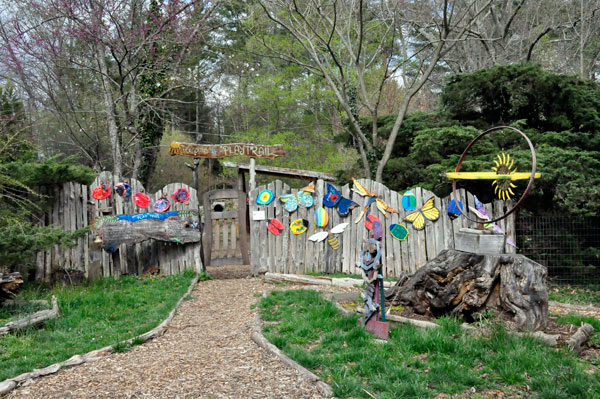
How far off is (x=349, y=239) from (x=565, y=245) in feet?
13.1

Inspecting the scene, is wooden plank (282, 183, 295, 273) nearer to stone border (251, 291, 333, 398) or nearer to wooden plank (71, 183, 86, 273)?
stone border (251, 291, 333, 398)

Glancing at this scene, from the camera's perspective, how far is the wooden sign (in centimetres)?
995

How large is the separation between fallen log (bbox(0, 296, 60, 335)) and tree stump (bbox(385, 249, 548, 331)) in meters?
4.47

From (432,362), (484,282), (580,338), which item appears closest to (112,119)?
(484,282)

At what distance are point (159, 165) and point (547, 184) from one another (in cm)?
1693

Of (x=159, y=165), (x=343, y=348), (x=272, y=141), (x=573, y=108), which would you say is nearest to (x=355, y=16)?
(x=272, y=141)

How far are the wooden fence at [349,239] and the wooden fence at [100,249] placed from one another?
4.66 feet

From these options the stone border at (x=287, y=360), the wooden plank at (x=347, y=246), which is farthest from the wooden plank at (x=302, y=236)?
the stone border at (x=287, y=360)

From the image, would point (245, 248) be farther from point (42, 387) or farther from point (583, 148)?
point (583, 148)

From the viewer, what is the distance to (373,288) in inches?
200

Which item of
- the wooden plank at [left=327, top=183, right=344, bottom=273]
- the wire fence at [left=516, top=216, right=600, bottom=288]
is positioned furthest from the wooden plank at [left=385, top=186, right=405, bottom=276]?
the wire fence at [left=516, top=216, right=600, bottom=288]

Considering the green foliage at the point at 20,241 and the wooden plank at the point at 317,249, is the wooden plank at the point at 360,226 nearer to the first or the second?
the wooden plank at the point at 317,249

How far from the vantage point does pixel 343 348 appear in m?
4.59

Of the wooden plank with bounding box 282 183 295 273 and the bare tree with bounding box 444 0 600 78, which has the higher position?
the bare tree with bounding box 444 0 600 78
